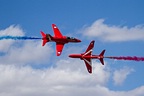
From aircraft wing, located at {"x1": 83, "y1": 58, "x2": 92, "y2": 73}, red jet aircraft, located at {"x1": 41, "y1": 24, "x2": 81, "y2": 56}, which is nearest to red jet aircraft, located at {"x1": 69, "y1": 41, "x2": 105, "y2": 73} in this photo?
aircraft wing, located at {"x1": 83, "y1": 58, "x2": 92, "y2": 73}

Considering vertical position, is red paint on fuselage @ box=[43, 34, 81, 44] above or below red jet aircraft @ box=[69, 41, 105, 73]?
above

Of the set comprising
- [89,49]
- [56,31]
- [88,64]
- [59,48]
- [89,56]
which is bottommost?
[88,64]

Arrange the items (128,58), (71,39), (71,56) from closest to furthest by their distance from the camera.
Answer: (128,58) → (71,56) → (71,39)

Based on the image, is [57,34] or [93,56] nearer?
[93,56]

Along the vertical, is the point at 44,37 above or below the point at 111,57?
above

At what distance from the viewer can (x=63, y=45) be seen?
116 m

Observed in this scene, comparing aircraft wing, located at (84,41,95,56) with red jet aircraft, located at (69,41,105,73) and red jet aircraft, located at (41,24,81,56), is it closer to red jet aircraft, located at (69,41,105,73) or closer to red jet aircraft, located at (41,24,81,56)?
red jet aircraft, located at (69,41,105,73)

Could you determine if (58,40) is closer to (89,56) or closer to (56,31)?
(56,31)

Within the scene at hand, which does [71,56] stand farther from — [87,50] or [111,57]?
[111,57]

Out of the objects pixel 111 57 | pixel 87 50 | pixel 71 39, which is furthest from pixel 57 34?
pixel 111 57

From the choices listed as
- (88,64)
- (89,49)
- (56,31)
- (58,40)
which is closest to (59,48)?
(58,40)

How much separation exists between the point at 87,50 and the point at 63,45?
9033 millimetres

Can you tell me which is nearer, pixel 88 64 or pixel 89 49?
pixel 88 64

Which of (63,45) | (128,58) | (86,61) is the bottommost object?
(128,58)
